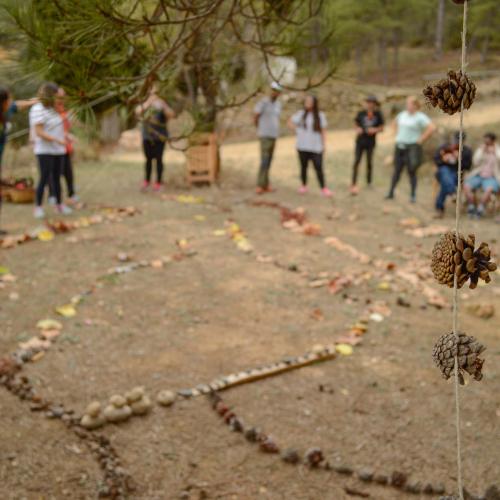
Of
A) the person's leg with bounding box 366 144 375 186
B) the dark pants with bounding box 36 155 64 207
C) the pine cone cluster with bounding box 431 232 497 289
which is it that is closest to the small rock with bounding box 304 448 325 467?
the pine cone cluster with bounding box 431 232 497 289

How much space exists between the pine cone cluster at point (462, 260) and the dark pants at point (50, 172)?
297 inches

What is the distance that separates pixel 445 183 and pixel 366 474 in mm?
6702

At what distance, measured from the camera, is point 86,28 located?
2707 millimetres

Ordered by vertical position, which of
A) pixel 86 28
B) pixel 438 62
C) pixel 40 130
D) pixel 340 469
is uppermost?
pixel 438 62

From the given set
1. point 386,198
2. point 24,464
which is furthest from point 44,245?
point 386,198

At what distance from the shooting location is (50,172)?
8508 millimetres

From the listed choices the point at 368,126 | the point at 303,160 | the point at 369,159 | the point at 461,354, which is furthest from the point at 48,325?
the point at 369,159

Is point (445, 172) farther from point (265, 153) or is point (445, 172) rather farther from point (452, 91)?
point (452, 91)

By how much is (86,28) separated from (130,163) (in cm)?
1187

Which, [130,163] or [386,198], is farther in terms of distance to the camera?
[130,163]

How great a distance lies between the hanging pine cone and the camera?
158cm

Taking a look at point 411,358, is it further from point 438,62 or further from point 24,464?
point 438,62

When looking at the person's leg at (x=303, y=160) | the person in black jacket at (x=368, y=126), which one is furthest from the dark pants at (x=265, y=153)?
the person in black jacket at (x=368, y=126)

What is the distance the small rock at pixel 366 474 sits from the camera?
3520 mm
